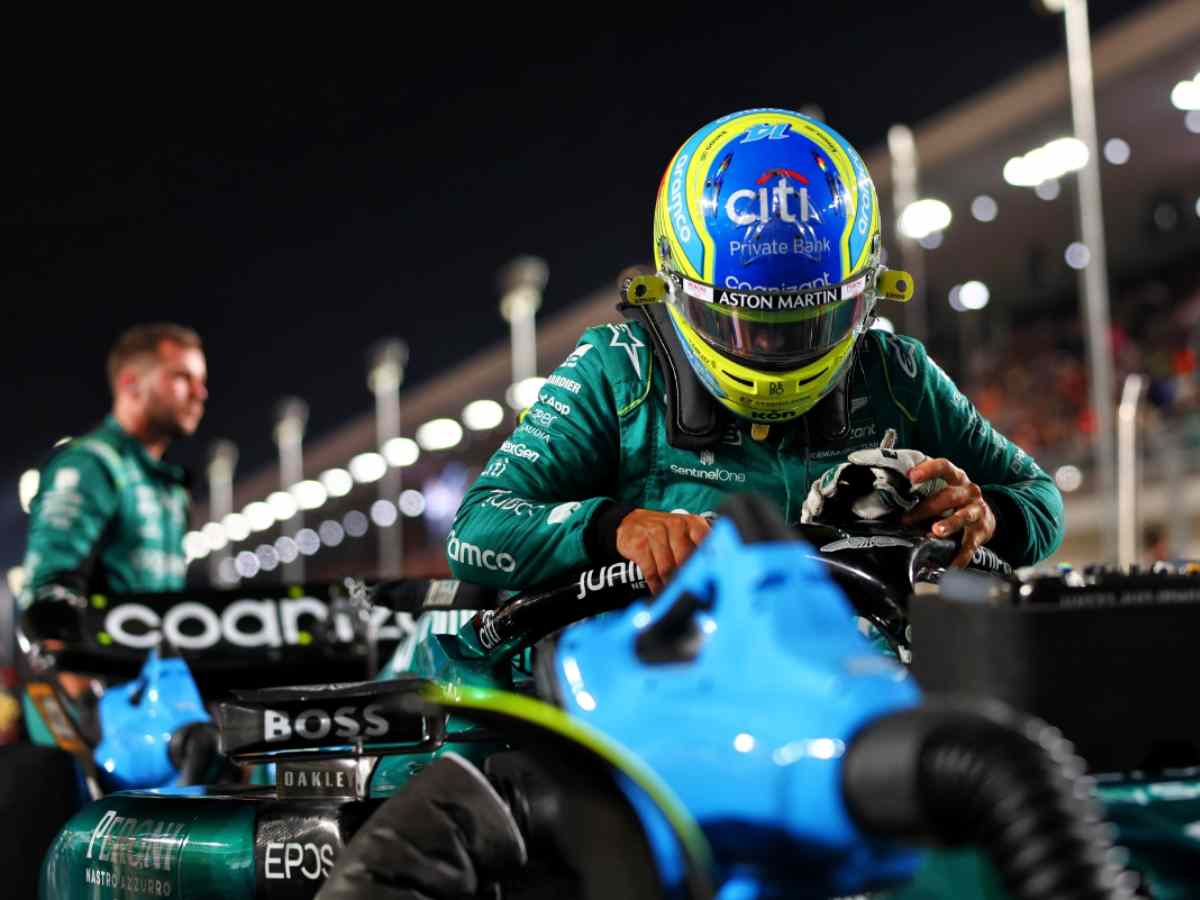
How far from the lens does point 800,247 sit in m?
2.79

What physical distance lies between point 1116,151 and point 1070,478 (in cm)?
703

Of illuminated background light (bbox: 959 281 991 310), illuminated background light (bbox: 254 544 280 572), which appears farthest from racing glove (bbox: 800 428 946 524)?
illuminated background light (bbox: 254 544 280 572)

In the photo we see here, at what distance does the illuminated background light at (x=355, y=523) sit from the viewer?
9012 cm

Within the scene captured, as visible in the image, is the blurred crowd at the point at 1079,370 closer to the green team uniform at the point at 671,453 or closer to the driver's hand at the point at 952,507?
the green team uniform at the point at 671,453

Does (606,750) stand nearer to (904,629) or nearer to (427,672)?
(904,629)

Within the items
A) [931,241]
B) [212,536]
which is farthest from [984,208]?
[212,536]

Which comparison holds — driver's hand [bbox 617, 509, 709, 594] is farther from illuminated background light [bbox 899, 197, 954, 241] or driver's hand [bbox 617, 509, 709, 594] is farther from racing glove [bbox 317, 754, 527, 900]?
illuminated background light [bbox 899, 197, 954, 241]

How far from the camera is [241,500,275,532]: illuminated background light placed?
8300cm

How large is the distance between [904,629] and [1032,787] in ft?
3.48

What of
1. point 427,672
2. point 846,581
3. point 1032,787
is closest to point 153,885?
point 427,672

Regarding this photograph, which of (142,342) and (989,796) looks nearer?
(989,796)

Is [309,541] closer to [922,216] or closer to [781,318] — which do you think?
[922,216]

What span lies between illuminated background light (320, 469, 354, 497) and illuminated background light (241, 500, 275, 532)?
26.7 ft

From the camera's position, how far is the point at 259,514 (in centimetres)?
8338
